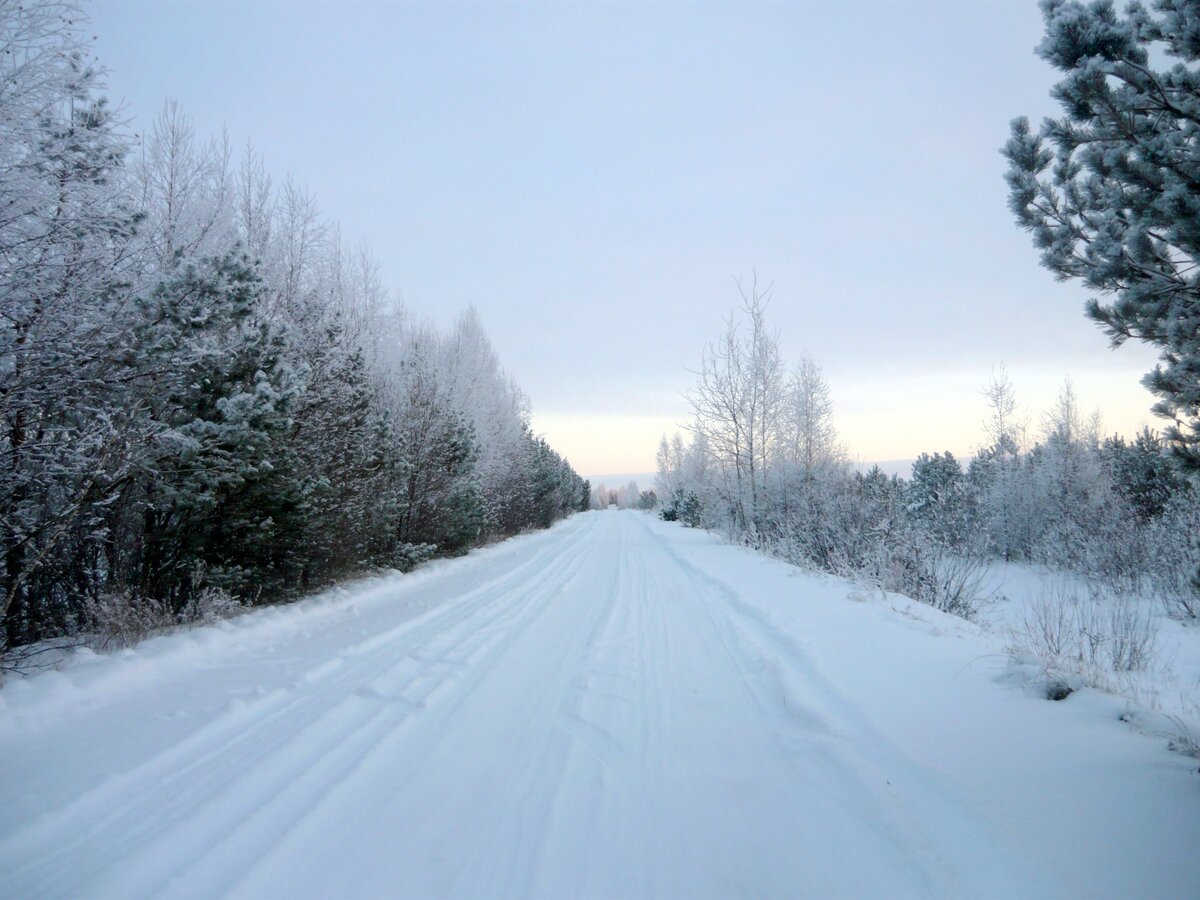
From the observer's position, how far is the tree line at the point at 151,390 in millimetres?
4977

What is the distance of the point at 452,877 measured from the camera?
2.41m

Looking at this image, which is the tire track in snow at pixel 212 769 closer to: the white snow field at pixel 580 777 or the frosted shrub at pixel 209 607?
the white snow field at pixel 580 777

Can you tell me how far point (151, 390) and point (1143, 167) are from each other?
8.25 meters

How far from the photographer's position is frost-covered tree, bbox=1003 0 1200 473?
262cm

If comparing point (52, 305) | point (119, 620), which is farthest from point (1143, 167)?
point (119, 620)

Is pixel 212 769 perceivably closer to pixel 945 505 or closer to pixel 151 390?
pixel 151 390

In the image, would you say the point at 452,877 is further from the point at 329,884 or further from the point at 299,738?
the point at 299,738

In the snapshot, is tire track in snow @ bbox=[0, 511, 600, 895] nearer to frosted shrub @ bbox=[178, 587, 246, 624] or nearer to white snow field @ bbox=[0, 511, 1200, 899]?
white snow field @ bbox=[0, 511, 1200, 899]

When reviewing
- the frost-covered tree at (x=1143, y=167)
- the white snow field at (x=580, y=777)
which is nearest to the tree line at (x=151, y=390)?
the white snow field at (x=580, y=777)

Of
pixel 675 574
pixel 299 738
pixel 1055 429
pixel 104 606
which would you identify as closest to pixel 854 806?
pixel 299 738

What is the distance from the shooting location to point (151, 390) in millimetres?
6031

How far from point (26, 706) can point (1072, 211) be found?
788 centimetres

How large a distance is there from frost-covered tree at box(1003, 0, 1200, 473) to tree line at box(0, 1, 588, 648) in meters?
7.43

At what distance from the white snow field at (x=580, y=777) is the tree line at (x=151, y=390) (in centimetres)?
160
